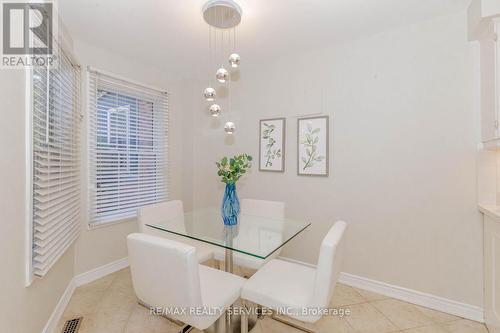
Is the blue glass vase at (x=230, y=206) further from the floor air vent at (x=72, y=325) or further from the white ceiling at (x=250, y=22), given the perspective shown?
the white ceiling at (x=250, y=22)

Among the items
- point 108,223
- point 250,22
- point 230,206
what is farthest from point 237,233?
point 250,22

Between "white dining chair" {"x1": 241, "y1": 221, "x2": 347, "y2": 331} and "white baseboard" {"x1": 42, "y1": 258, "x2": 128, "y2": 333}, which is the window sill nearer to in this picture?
"white baseboard" {"x1": 42, "y1": 258, "x2": 128, "y2": 333}

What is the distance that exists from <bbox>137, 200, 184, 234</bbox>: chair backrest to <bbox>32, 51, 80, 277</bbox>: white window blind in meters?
0.57

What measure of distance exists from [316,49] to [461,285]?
8.30ft

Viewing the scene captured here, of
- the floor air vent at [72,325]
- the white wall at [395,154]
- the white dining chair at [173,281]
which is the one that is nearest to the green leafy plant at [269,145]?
the white wall at [395,154]

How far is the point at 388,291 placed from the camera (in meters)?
2.20

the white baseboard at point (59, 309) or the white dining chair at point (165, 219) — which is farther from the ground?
the white dining chair at point (165, 219)

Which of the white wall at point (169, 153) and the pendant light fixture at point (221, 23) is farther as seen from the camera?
the white wall at point (169, 153)

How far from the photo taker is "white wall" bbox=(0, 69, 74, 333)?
120 centimetres

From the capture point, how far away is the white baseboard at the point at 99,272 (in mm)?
2354

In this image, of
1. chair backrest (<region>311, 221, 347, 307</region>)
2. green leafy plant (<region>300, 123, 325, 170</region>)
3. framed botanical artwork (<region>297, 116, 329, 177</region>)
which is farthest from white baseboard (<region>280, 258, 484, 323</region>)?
chair backrest (<region>311, 221, 347, 307</region>)
